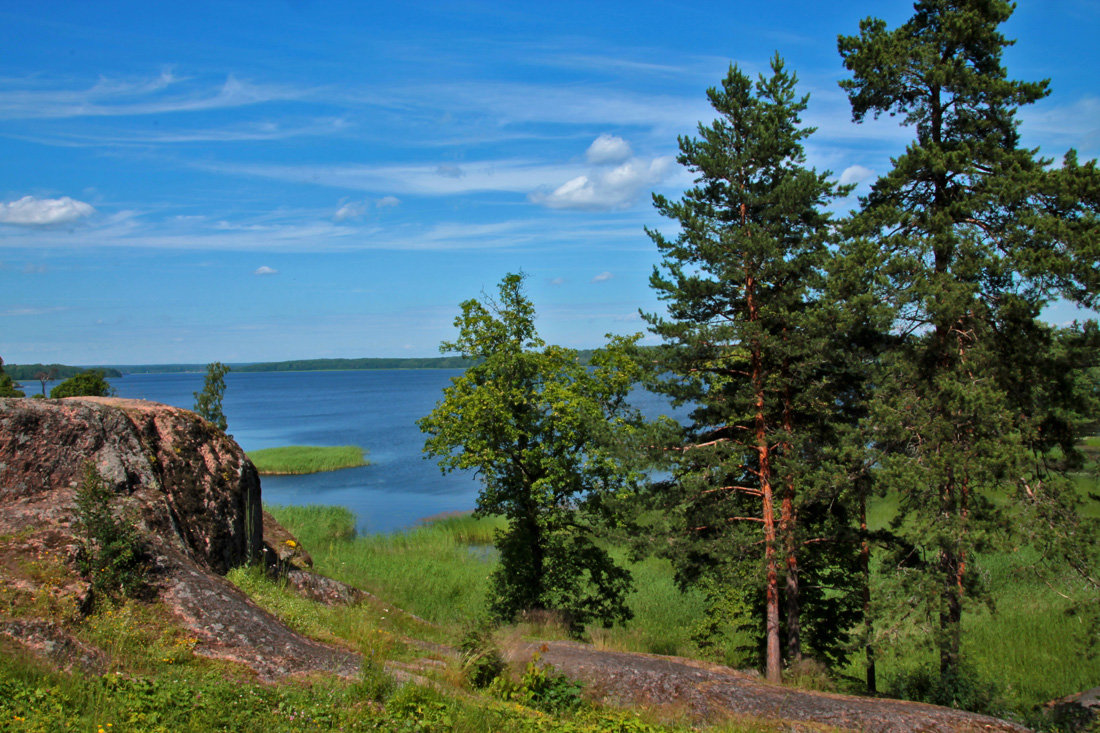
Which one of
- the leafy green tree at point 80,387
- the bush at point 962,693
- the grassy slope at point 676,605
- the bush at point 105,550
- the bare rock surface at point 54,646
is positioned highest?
the leafy green tree at point 80,387

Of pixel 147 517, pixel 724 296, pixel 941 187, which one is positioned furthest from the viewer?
pixel 724 296

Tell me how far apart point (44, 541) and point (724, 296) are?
527 inches

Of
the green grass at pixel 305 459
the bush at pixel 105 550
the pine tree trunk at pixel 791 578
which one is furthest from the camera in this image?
the green grass at pixel 305 459

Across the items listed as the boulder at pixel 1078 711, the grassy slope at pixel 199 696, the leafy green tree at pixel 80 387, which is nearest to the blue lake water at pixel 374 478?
the grassy slope at pixel 199 696

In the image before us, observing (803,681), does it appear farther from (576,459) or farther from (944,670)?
(576,459)

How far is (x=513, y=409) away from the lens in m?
19.0

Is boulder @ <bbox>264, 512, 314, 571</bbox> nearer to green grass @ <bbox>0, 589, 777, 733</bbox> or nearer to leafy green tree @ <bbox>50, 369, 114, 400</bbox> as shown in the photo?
green grass @ <bbox>0, 589, 777, 733</bbox>

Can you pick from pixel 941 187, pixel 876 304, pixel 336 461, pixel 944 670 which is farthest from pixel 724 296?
pixel 336 461

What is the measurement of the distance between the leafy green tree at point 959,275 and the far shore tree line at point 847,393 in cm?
5

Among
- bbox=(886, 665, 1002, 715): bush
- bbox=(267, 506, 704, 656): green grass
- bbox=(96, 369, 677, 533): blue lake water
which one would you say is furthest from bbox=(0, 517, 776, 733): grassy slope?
bbox=(96, 369, 677, 533): blue lake water

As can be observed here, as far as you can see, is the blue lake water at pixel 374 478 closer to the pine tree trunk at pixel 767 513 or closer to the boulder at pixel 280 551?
the boulder at pixel 280 551

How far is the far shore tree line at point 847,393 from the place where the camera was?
12914 mm

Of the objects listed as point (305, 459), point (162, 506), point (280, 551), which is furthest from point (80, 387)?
point (162, 506)

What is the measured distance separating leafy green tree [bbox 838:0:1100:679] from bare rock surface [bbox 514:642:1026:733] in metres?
4.47
